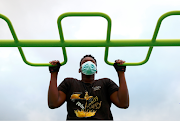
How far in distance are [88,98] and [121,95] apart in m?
0.50

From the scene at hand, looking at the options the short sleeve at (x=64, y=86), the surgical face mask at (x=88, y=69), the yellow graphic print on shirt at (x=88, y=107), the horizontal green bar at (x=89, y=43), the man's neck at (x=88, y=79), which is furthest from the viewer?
the man's neck at (x=88, y=79)

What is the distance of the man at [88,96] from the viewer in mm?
2264

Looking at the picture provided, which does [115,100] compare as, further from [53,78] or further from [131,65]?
[53,78]

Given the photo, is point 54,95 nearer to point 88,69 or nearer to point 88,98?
point 88,98

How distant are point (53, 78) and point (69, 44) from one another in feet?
2.04

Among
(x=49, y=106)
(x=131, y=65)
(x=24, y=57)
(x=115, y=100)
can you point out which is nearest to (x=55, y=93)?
(x=49, y=106)

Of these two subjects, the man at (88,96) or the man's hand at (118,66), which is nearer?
the man at (88,96)

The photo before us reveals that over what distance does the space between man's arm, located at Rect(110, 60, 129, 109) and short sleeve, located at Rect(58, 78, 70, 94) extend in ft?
2.52

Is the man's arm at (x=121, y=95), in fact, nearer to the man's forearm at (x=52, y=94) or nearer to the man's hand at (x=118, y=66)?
the man's hand at (x=118, y=66)

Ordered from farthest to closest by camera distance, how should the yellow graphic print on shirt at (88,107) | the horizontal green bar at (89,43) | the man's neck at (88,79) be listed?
the man's neck at (88,79) < the yellow graphic print on shirt at (88,107) < the horizontal green bar at (89,43)

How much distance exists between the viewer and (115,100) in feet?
7.78

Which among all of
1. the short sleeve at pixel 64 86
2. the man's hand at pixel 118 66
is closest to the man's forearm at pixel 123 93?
the man's hand at pixel 118 66

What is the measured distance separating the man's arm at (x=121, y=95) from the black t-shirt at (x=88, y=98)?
0.37 feet

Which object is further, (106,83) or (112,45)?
(106,83)
